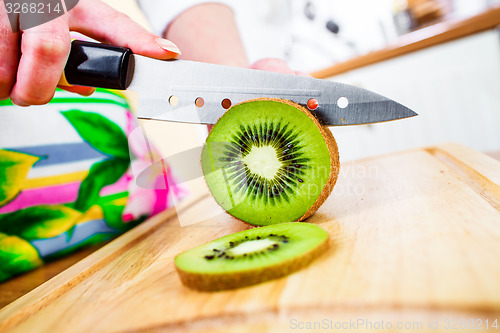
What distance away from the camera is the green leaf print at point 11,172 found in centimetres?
99

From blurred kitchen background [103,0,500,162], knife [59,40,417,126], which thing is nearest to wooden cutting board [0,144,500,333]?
knife [59,40,417,126]

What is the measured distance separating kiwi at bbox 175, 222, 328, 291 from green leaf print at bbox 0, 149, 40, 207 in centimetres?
63

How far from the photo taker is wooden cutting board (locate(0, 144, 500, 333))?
469 mm

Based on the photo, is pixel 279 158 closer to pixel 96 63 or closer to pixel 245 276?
pixel 245 276

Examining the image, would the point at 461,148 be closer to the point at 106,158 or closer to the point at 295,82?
the point at 295,82

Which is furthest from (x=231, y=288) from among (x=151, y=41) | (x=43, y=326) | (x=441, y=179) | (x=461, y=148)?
→ (x=461, y=148)

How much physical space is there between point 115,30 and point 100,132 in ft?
1.28

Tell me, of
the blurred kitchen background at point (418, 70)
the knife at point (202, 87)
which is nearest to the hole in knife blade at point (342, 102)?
the knife at point (202, 87)

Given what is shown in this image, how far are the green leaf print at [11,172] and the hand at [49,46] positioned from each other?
0.64ft

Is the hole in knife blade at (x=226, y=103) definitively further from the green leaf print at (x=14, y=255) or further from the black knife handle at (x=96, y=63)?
the green leaf print at (x=14, y=255)

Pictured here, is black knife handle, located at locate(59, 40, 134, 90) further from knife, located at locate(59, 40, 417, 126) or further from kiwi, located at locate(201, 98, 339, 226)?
kiwi, located at locate(201, 98, 339, 226)

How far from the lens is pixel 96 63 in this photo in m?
0.91

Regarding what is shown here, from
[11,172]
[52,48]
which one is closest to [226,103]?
[52,48]

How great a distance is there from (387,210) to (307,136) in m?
0.27
